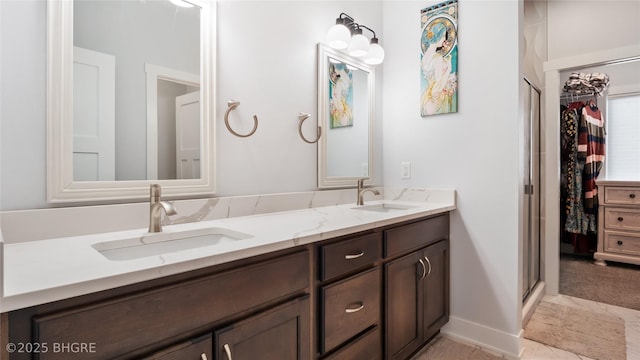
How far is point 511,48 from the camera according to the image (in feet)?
6.29

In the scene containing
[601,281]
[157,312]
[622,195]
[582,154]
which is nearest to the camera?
[157,312]

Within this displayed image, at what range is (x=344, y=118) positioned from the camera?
217cm

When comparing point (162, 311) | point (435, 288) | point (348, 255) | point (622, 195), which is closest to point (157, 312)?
point (162, 311)

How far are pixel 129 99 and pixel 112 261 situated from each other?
71 centimetres

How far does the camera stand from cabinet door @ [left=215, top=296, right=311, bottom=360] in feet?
3.01

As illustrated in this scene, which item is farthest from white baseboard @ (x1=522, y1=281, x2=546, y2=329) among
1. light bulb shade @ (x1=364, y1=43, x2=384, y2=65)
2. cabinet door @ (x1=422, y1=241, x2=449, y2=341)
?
light bulb shade @ (x1=364, y1=43, x2=384, y2=65)

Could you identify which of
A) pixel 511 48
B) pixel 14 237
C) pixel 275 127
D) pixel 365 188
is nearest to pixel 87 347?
pixel 14 237

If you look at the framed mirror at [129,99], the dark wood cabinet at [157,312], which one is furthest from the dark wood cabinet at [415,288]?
the framed mirror at [129,99]

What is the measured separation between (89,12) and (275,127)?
0.89 meters

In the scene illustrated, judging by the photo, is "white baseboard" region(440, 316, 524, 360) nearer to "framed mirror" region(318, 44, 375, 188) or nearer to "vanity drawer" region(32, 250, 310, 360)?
"framed mirror" region(318, 44, 375, 188)

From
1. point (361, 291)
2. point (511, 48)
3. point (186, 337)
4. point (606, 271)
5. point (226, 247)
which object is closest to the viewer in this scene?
point (186, 337)

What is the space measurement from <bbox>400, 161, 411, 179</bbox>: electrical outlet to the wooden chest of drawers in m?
2.58

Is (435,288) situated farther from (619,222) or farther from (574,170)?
(619,222)

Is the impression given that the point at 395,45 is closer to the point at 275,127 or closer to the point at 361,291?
the point at 275,127
